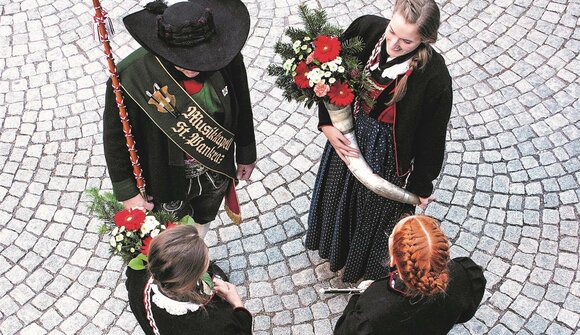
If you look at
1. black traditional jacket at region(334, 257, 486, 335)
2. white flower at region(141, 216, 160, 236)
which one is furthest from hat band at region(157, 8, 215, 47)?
black traditional jacket at region(334, 257, 486, 335)

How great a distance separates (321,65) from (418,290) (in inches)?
52.8

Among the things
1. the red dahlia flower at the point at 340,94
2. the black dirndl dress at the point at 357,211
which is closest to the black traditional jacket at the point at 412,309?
the black dirndl dress at the point at 357,211

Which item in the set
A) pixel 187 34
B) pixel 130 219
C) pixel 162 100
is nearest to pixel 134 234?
pixel 130 219

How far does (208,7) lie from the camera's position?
3.29m

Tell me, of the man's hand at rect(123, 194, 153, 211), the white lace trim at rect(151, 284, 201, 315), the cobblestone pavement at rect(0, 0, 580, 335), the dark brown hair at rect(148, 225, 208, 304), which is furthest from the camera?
the cobblestone pavement at rect(0, 0, 580, 335)

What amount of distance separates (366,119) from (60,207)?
9.17 feet

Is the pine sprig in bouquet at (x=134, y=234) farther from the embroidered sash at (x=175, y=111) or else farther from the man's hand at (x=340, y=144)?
the man's hand at (x=340, y=144)

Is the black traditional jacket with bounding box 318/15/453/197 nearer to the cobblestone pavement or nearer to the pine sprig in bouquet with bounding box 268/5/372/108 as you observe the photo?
the pine sprig in bouquet with bounding box 268/5/372/108

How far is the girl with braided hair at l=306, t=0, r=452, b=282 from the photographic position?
331 centimetres

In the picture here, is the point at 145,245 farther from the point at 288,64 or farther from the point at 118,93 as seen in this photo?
the point at 288,64

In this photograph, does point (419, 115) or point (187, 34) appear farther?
point (419, 115)

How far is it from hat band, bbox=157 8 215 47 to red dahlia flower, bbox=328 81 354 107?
30.7 inches

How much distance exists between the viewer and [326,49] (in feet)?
11.1

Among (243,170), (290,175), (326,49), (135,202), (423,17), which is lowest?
(290,175)
